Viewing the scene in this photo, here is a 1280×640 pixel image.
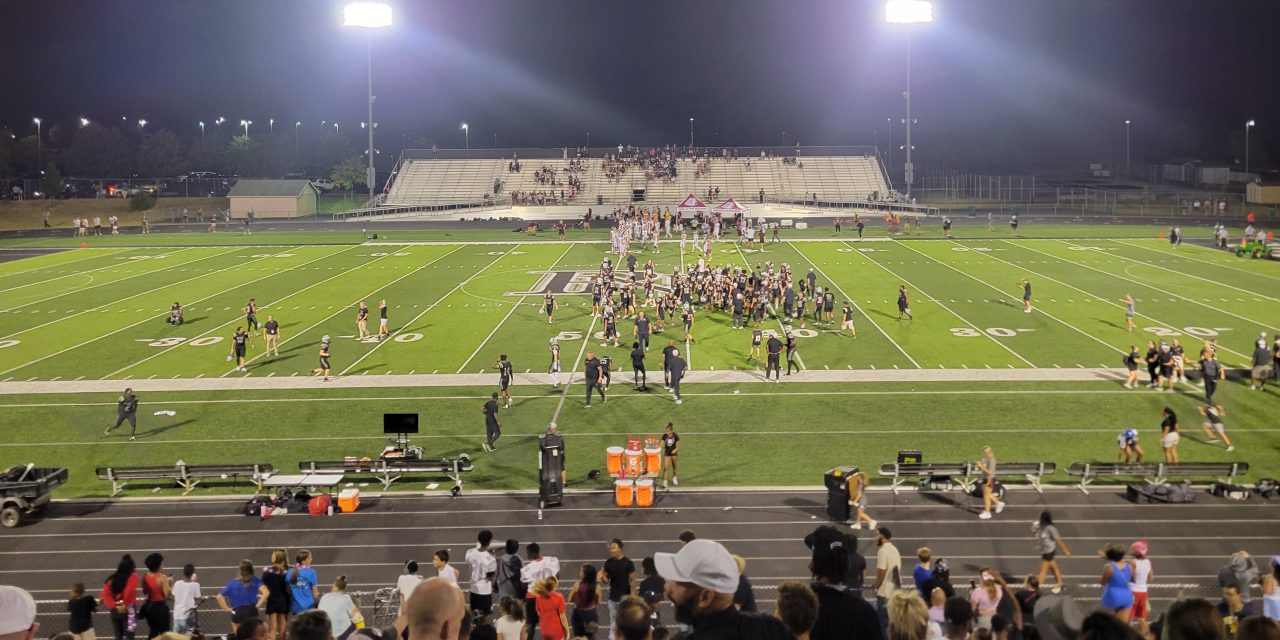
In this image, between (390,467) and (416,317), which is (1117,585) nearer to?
(390,467)

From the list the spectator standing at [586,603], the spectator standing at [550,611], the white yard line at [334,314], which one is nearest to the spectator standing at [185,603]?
the spectator standing at [550,611]

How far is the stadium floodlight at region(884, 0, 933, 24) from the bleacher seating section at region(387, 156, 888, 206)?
725 inches

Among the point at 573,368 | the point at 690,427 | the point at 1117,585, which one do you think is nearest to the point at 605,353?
the point at 573,368

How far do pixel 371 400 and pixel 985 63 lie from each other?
107m

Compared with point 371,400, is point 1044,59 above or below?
above

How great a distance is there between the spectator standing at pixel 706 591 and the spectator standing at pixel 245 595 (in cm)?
848

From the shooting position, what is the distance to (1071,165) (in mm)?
119562

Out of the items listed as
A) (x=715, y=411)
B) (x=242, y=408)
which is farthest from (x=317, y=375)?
(x=715, y=411)

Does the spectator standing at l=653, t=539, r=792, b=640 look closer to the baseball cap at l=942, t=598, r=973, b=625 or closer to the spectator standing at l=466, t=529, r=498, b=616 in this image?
the baseball cap at l=942, t=598, r=973, b=625

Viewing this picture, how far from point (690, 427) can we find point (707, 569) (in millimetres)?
18602

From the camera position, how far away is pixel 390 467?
65.1 feet

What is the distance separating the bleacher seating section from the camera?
311 feet

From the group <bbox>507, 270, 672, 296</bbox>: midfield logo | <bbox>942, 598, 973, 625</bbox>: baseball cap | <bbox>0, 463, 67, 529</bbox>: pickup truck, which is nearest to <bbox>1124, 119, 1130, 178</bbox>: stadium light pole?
<bbox>507, 270, 672, 296</bbox>: midfield logo

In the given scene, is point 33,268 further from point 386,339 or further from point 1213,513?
point 1213,513
